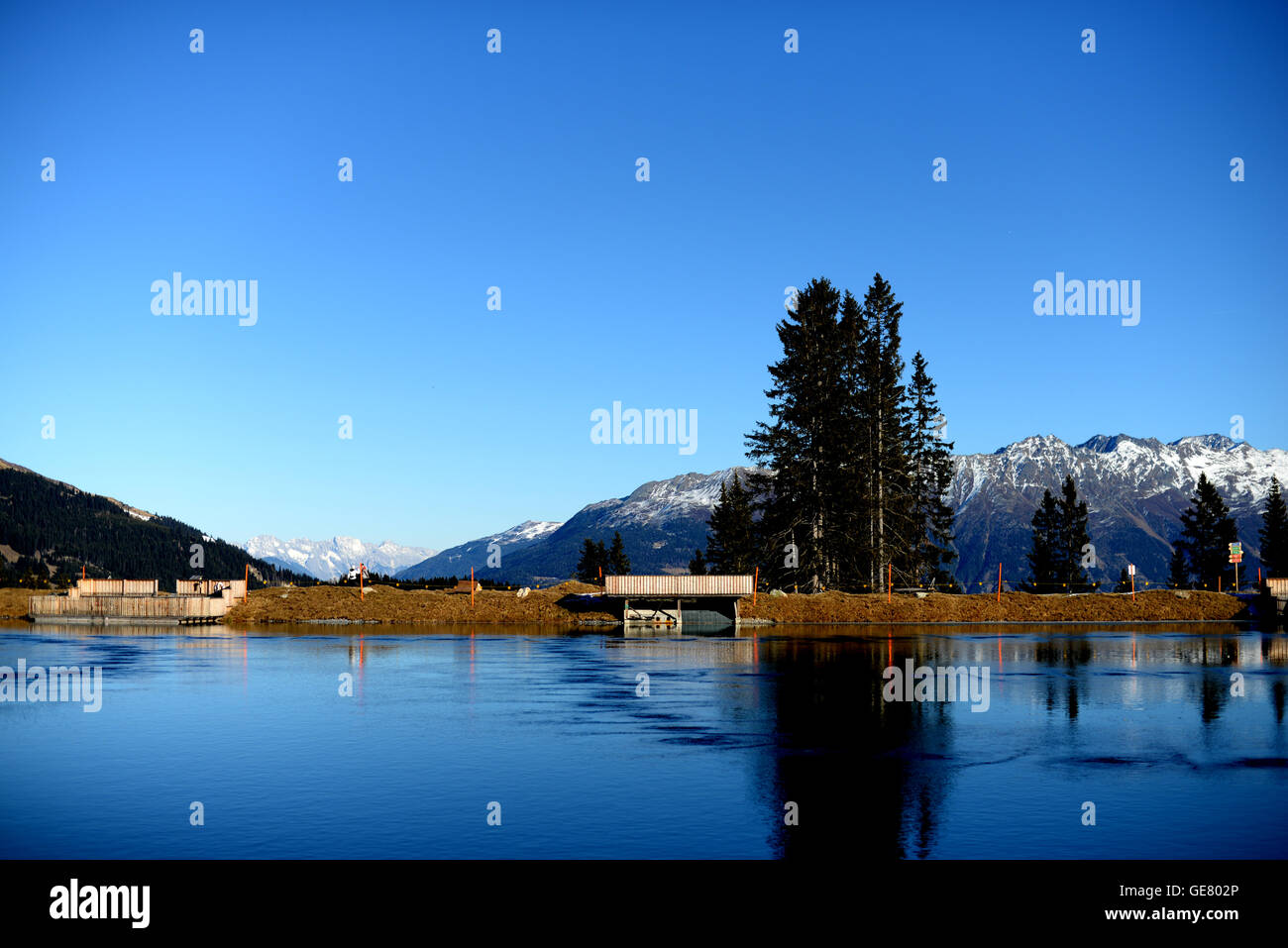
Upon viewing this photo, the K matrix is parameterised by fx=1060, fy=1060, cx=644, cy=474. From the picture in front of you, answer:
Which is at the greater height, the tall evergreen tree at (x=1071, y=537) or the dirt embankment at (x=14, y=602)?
the tall evergreen tree at (x=1071, y=537)

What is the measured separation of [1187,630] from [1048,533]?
80486 mm

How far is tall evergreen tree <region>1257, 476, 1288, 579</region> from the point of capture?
150 metres

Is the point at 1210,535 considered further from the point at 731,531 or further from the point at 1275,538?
the point at 731,531

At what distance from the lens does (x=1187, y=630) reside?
93812 mm

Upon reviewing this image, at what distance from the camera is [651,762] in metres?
30.9

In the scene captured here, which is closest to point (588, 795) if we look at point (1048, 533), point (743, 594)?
point (743, 594)

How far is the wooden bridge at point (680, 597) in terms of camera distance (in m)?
97.3

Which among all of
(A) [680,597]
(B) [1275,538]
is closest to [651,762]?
(A) [680,597]

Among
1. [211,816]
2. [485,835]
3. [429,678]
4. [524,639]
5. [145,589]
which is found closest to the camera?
[485,835]

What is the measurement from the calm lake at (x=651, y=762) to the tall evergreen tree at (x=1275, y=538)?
10577 cm

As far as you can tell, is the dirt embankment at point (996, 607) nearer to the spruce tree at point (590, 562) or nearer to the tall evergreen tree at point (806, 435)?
the tall evergreen tree at point (806, 435)

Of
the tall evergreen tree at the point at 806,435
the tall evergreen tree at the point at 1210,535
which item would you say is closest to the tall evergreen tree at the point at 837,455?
the tall evergreen tree at the point at 806,435

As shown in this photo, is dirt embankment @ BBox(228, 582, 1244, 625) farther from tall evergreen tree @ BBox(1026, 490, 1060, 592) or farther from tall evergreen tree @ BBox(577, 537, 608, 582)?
tall evergreen tree @ BBox(577, 537, 608, 582)
